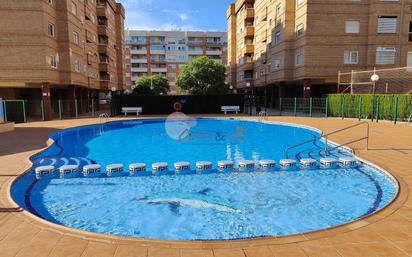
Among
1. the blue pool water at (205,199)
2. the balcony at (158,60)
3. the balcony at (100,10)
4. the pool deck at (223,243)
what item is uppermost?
the balcony at (100,10)

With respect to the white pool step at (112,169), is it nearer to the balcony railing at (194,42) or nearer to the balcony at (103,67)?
the balcony at (103,67)

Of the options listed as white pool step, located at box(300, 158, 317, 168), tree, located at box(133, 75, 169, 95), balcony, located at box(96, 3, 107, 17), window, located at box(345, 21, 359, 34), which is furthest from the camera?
tree, located at box(133, 75, 169, 95)

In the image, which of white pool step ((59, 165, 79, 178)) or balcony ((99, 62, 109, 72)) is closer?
white pool step ((59, 165, 79, 178))

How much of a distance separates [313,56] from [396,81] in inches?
297

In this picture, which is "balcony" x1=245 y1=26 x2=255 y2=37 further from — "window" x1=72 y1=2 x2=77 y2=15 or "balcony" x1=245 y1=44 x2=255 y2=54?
"window" x1=72 y1=2 x2=77 y2=15

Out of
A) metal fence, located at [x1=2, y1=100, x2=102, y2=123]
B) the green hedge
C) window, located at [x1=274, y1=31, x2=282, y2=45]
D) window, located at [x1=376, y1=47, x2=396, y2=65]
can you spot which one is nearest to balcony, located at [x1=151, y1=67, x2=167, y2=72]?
metal fence, located at [x1=2, y1=100, x2=102, y2=123]

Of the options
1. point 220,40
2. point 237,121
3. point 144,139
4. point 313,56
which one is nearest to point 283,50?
point 313,56

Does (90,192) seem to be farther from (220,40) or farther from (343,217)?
(220,40)

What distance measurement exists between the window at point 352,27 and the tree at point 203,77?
1906cm

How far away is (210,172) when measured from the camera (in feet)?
34.6

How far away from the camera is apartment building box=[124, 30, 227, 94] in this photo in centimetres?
8319

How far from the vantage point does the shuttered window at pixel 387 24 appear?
93.6 ft

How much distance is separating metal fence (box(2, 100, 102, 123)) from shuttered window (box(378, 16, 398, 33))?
1192 inches

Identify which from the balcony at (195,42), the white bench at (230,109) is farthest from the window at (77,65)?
the balcony at (195,42)
